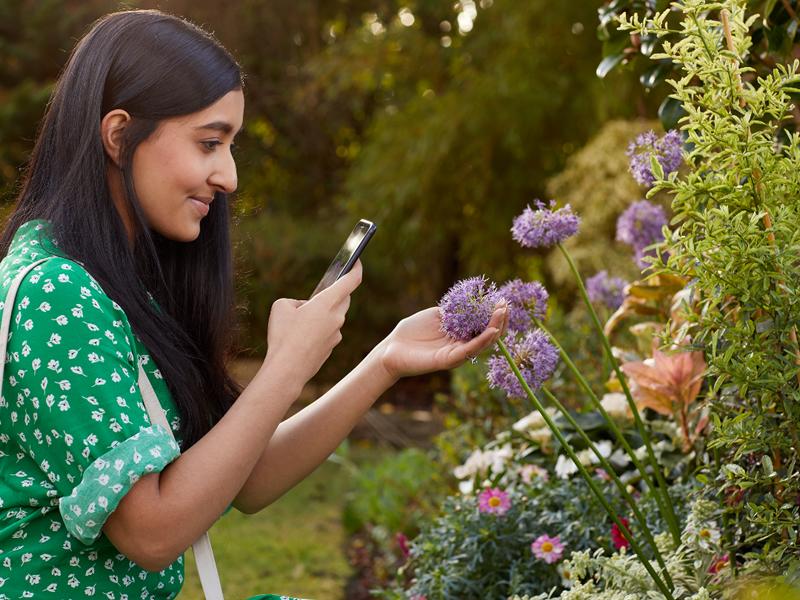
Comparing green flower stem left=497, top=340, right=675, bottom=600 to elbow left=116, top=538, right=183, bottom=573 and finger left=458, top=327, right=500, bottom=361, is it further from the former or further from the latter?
elbow left=116, top=538, right=183, bottom=573

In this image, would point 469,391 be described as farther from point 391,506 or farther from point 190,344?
point 190,344

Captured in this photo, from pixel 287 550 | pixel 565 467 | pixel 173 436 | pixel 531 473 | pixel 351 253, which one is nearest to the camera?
pixel 173 436

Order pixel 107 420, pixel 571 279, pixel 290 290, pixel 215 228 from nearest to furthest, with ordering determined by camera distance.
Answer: pixel 107 420 < pixel 215 228 < pixel 571 279 < pixel 290 290

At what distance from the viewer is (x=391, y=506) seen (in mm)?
4449

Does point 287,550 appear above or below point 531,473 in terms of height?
below

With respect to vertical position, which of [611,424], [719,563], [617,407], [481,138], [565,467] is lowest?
[481,138]

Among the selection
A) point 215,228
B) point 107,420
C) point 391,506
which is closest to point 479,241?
point 391,506

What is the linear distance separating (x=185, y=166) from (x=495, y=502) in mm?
1271

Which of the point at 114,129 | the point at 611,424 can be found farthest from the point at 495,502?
the point at 114,129

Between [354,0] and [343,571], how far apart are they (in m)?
8.13

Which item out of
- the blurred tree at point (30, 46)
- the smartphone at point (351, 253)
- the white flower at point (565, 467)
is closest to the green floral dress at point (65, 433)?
the smartphone at point (351, 253)

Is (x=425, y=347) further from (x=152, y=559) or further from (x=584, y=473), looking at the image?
(x=152, y=559)

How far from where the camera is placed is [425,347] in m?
1.72

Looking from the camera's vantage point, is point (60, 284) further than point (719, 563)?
No
